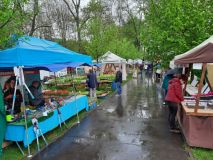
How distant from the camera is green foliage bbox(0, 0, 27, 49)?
19.4 ft

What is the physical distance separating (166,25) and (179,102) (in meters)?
8.24

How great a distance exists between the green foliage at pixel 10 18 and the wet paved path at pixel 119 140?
3.26m

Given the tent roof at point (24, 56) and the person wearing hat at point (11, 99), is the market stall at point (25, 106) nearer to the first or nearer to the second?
the tent roof at point (24, 56)

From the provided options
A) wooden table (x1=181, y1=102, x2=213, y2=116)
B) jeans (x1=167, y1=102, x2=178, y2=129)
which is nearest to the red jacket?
jeans (x1=167, y1=102, x2=178, y2=129)

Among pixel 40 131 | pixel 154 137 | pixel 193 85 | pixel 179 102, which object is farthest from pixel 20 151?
pixel 193 85

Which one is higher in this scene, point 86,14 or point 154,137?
point 86,14

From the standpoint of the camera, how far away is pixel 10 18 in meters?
6.18

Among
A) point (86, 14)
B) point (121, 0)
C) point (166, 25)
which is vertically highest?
point (121, 0)

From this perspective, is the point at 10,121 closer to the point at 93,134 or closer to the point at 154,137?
the point at 93,134

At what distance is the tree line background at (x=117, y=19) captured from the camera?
6.66 meters

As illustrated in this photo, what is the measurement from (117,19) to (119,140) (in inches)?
1683

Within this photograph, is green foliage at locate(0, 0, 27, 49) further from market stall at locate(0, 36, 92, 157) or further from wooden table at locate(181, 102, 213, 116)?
wooden table at locate(181, 102, 213, 116)

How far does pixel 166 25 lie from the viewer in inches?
584

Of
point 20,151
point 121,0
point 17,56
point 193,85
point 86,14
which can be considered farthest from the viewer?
point 121,0
